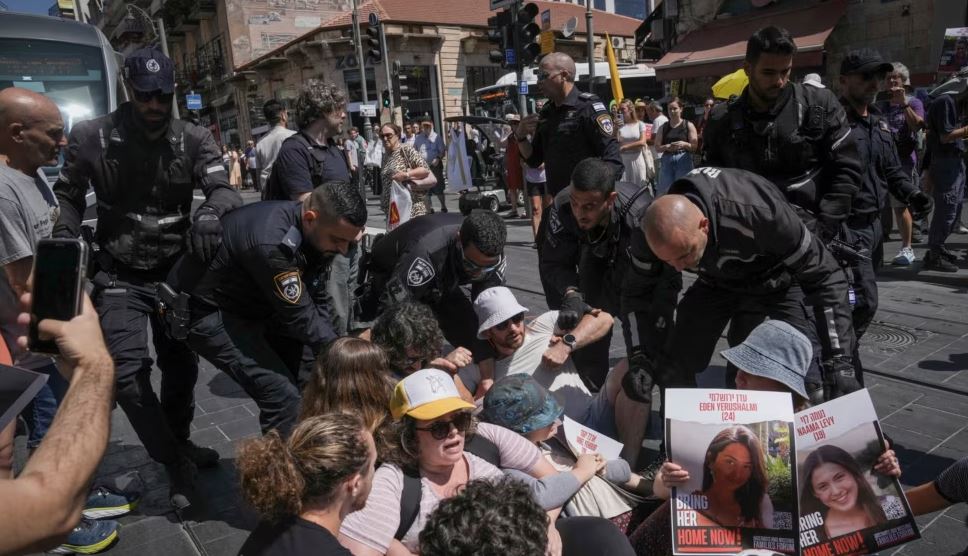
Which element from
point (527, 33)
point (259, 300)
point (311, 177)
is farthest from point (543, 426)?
point (527, 33)

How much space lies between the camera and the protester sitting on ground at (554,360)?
10.6 feet

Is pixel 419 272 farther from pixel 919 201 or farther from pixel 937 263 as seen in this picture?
pixel 937 263

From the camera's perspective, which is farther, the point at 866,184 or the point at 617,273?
the point at 866,184

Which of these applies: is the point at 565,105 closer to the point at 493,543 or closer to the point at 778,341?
the point at 778,341

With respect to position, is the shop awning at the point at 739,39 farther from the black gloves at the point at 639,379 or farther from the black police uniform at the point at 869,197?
the black gloves at the point at 639,379

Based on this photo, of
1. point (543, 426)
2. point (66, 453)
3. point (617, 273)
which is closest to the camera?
point (66, 453)

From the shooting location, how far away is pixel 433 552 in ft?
→ 5.18

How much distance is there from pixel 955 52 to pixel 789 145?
5.41m

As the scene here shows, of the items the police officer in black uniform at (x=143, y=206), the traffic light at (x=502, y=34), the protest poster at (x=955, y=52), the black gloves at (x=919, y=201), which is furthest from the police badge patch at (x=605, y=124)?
the traffic light at (x=502, y=34)

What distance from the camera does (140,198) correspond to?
129 inches

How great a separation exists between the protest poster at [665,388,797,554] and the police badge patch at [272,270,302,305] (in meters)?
1.54

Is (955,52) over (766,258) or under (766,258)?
over

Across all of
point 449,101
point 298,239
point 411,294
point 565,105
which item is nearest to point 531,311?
point 565,105

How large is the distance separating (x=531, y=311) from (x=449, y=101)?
28.1 m
